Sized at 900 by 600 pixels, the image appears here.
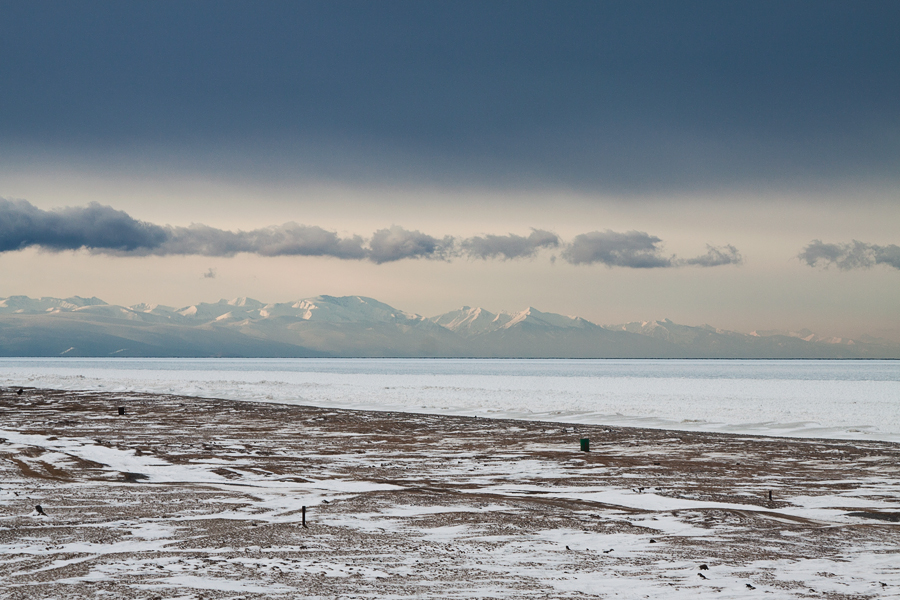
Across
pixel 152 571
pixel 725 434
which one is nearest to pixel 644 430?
pixel 725 434

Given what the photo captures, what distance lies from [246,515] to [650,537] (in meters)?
6.20

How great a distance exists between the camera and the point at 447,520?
1203 centimetres

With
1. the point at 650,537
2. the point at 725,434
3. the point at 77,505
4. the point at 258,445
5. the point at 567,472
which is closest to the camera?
the point at 650,537

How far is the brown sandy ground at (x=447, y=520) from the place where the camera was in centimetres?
845

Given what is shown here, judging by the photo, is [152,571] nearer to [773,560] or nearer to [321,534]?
[321,534]

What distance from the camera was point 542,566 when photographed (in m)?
9.29

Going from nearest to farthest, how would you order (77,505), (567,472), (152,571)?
1. (152,571)
2. (77,505)
3. (567,472)

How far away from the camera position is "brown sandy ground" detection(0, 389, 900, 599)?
333 inches

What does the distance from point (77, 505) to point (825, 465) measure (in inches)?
664

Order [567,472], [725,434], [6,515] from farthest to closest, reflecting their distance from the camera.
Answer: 1. [725,434]
2. [567,472]
3. [6,515]

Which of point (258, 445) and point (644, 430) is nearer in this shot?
point (258, 445)

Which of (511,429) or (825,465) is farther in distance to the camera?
(511,429)

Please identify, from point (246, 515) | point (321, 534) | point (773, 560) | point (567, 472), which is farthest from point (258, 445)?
point (773, 560)

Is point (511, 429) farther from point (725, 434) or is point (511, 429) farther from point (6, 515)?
point (6, 515)
